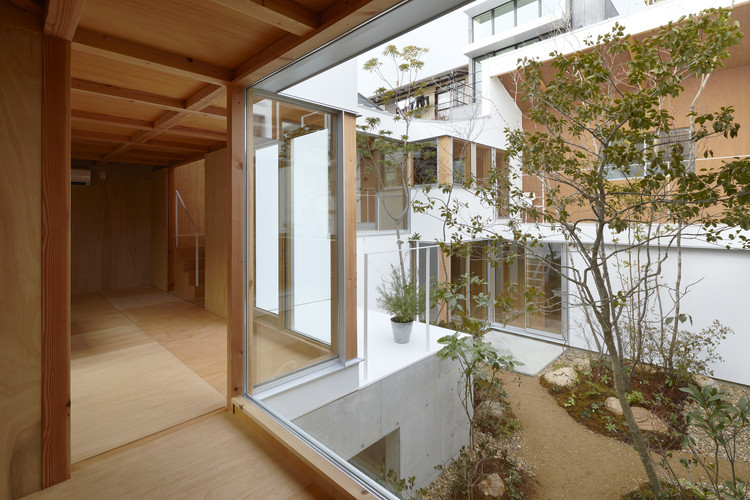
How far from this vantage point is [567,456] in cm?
272

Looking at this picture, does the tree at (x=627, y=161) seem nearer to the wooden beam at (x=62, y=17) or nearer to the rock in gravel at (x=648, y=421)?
the rock in gravel at (x=648, y=421)

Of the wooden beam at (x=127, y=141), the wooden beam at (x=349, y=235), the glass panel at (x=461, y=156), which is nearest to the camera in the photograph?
the wooden beam at (x=349, y=235)

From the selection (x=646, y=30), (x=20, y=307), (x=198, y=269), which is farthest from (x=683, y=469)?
(x=198, y=269)

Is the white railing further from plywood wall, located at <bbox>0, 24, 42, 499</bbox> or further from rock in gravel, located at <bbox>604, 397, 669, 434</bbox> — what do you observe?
plywood wall, located at <bbox>0, 24, 42, 499</bbox>

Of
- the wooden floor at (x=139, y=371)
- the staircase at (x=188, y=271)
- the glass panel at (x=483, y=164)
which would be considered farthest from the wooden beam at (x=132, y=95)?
the staircase at (x=188, y=271)

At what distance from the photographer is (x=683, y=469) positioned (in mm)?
2008

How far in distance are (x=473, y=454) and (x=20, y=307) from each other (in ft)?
11.6

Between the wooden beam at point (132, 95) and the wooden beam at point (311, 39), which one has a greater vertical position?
the wooden beam at point (132, 95)

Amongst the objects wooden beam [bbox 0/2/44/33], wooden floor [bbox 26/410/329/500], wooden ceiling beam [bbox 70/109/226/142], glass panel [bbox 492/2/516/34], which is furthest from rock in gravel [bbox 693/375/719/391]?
wooden ceiling beam [bbox 70/109/226/142]

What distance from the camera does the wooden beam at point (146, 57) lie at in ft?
4.75

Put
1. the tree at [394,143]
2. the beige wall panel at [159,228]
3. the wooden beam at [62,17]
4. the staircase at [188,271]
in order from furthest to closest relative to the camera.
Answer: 1. the tree at [394,143]
2. the beige wall panel at [159,228]
3. the staircase at [188,271]
4. the wooden beam at [62,17]

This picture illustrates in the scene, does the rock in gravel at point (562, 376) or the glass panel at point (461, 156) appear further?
the glass panel at point (461, 156)

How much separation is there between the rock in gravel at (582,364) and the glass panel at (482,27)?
2.04m

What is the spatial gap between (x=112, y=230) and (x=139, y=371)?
366 cm
